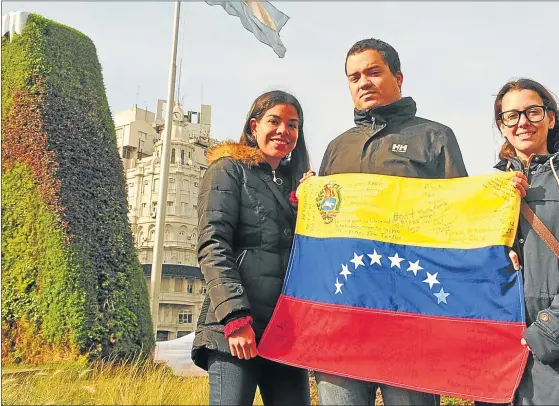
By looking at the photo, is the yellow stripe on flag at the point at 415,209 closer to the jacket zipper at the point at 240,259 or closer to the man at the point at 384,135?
the man at the point at 384,135

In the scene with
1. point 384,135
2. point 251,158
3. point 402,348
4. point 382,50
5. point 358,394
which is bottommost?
point 358,394

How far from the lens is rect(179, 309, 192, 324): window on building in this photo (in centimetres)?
1149

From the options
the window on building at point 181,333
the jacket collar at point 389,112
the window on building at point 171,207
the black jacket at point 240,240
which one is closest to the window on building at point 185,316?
the window on building at point 181,333

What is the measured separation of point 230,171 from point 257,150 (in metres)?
0.18

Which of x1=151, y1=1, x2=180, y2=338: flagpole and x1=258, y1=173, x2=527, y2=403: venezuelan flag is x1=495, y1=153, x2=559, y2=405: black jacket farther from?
x1=151, y1=1, x2=180, y2=338: flagpole

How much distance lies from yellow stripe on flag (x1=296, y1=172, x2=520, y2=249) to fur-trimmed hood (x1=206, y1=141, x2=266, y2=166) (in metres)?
0.30

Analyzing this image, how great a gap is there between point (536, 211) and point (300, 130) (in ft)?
3.60

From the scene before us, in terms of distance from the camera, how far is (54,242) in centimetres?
788

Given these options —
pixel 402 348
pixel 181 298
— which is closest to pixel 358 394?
pixel 402 348

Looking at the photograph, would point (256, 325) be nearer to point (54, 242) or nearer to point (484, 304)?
point (484, 304)

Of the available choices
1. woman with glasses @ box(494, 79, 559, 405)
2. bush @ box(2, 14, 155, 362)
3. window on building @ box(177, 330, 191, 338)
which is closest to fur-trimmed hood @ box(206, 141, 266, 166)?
woman with glasses @ box(494, 79, 559, 405)

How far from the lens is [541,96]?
7.83 feet

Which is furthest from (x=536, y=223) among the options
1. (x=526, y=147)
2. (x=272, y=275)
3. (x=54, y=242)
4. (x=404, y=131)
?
(x=54, y=242)

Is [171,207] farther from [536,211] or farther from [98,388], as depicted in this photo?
[536,211]
